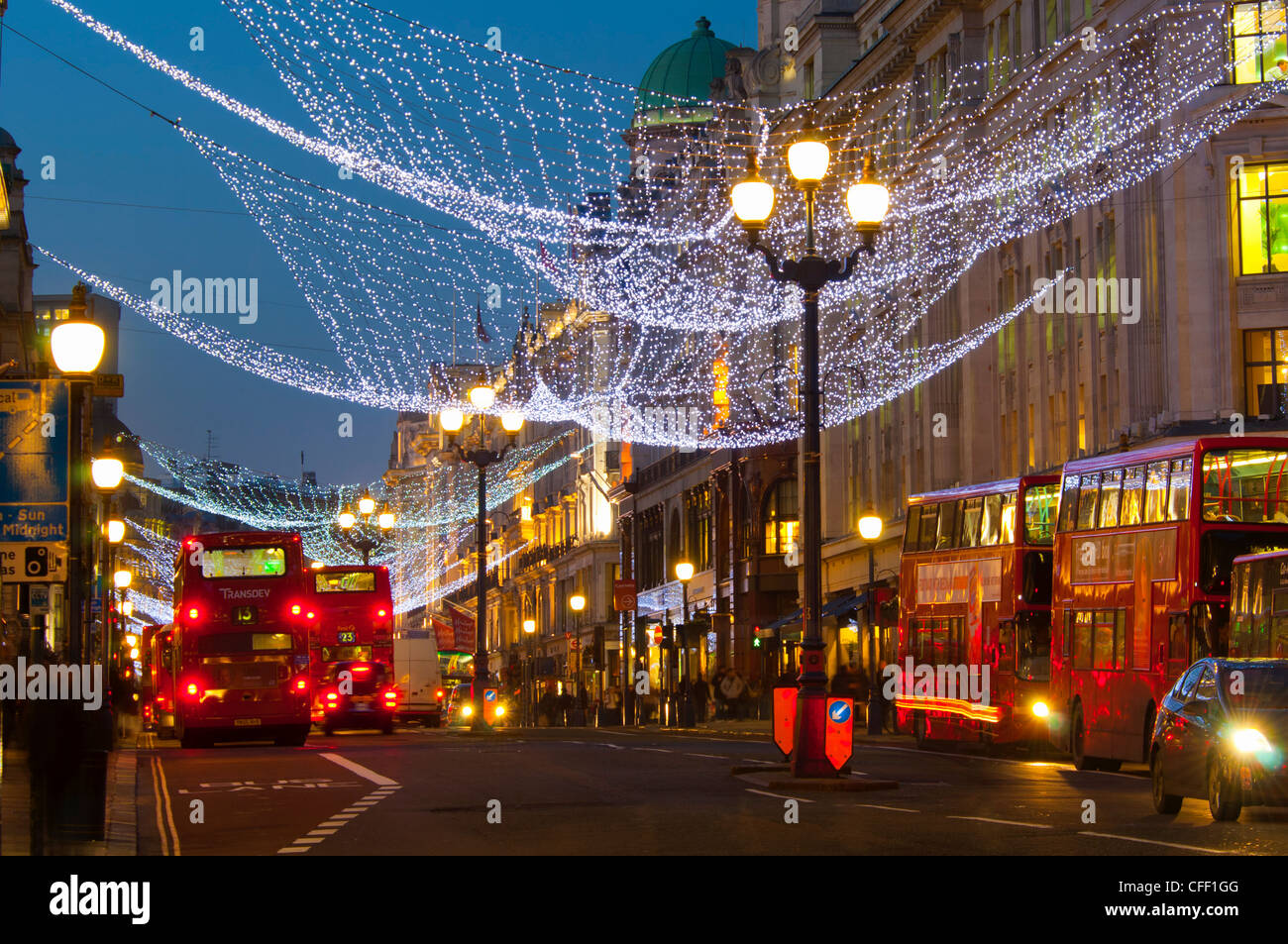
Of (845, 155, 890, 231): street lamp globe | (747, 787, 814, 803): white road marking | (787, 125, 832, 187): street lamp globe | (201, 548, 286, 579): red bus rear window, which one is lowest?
(747, 787, 814, 803): white road marking

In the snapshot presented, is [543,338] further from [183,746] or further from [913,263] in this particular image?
[183,746]

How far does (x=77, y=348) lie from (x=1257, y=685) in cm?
1020

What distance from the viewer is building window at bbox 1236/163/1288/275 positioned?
1478 inches

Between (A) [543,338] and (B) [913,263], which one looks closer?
(B) [913,263]

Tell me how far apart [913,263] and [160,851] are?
4100cm

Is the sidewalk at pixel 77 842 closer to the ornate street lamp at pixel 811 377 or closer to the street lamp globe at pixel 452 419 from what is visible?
the ornate street lamp at pixel 811 377

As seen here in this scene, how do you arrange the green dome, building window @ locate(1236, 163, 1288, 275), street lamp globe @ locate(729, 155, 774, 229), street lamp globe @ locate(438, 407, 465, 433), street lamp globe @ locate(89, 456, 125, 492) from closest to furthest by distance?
street lamp globe @ locate(729, 155, 774, 229) → street lamp globe @ locate(89, 456, 125, 492) → building window @ locate(1236, 163, 1288, 275) → street lamp globe @ locate(438, 407, 465, 433) → the green dome

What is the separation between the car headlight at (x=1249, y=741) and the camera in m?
16.4

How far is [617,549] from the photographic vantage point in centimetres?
9388

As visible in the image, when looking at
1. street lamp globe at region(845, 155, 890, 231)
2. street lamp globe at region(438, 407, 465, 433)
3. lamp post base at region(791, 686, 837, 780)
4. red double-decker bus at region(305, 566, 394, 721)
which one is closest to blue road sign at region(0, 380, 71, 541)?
lamp post base at region(791, 686, 837, 780)

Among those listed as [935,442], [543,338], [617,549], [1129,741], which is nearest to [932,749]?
[1129,741]

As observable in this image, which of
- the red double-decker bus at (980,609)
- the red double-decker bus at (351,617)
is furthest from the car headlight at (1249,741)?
the red double-decker bus at (351,617)

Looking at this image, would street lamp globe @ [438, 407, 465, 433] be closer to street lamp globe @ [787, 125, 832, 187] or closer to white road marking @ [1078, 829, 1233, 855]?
street lamp globe @ [787, 125, 832, 187]

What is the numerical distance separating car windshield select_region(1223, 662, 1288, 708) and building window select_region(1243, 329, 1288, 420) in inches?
825
